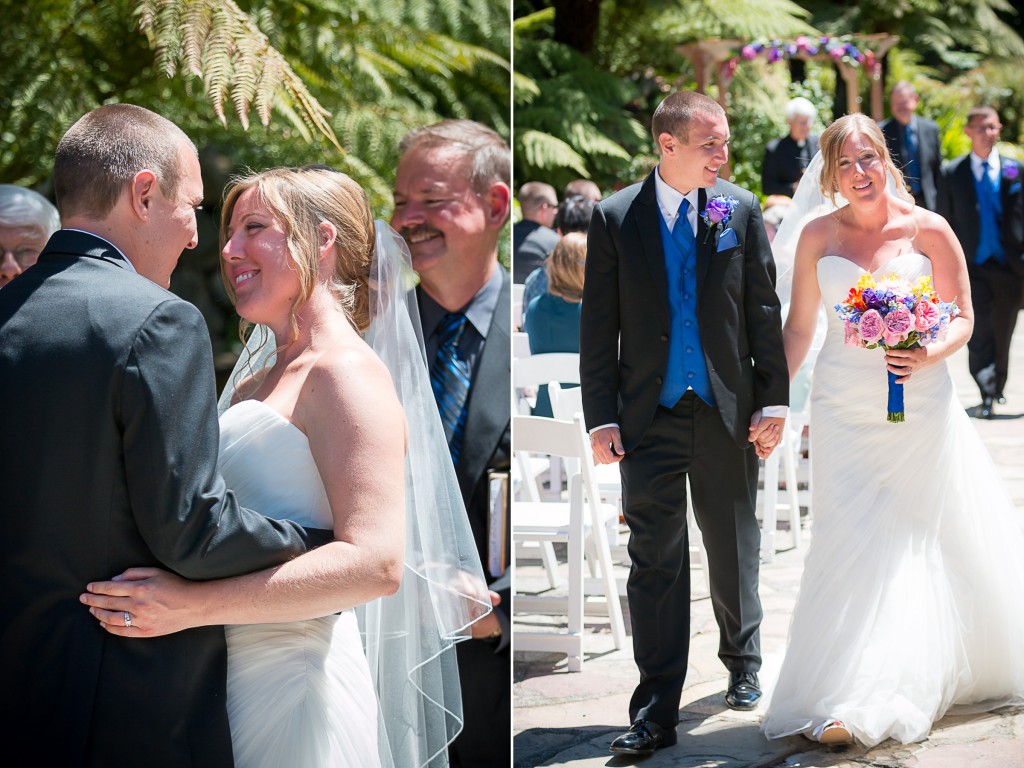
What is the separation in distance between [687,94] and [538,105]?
7892 millimetres

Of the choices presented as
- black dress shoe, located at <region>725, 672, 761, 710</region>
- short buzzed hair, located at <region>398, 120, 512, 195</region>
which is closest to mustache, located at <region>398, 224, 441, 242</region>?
short buzzed hair, located at <region>398, 120, 512, 195</region>

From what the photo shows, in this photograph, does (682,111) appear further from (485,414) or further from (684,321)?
(485,414)

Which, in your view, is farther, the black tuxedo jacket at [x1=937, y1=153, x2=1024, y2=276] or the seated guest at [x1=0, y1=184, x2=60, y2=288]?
the black tuxedo jacket at [x1=937, y1=153, x2=1024, y2=276]

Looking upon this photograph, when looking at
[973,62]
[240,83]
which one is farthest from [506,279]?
[973,62]

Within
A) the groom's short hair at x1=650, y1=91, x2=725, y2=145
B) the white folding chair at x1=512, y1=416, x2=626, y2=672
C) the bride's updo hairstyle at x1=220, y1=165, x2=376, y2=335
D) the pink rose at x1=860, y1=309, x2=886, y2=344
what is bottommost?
the white folding chair at x1=512, y1=416, x2=626, y2=672

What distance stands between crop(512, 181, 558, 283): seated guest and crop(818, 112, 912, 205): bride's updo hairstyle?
3405 millimetres

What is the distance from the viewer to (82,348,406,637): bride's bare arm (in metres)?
1.88

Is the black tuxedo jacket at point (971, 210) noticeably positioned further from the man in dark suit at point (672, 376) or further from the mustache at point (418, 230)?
the mustache at point (418, 230)

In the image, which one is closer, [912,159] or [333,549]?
[333,549]

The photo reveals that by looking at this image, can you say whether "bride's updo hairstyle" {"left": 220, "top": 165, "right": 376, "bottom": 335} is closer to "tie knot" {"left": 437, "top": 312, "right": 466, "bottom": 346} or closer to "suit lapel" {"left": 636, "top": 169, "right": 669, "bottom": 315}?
"tie knot" {"left": 437, "top": 312, "right": 466, "bottom": 346}

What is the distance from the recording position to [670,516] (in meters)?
3.57

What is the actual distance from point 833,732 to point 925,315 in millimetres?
1283

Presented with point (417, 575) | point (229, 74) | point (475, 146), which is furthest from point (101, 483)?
point (229, 74)

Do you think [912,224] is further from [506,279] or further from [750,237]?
[506,279]
